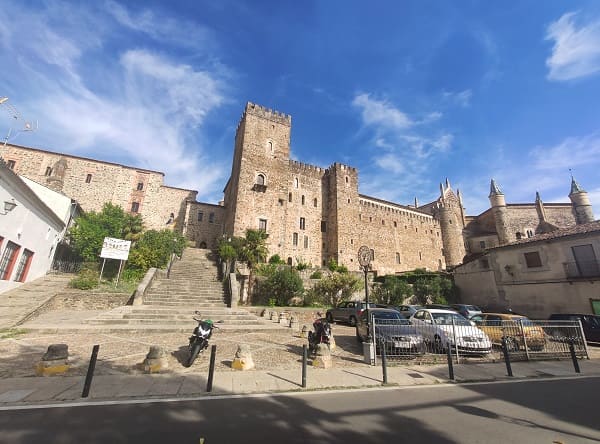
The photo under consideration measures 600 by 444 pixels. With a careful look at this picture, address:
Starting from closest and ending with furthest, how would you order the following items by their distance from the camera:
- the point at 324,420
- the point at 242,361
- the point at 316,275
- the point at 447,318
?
the point at 324,420
the point at 242,361
the point at 447,318
the point at 316,275

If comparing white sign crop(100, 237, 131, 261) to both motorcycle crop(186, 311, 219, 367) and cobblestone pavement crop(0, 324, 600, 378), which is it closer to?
cobblestone pavement crop(0, 324, 600, 378)

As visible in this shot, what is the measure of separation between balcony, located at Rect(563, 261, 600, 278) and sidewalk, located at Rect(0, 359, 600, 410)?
484 inches

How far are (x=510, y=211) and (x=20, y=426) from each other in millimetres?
54401

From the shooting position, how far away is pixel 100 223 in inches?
884

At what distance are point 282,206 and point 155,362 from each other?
85.1ft

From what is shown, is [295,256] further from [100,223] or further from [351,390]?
[351,390]

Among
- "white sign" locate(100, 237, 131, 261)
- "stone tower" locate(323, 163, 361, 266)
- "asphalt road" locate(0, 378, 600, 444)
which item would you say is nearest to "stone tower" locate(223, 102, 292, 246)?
"stone tower" locate(323, 163, 361, 266)

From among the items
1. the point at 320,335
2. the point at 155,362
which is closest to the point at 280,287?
the point at 320,335

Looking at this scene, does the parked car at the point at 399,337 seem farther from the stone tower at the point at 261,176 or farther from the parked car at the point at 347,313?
the stone tower at the point at 261,176

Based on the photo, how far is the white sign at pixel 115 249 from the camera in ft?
59.1

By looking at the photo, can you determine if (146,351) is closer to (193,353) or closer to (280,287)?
(193,353)

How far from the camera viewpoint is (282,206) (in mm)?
31656

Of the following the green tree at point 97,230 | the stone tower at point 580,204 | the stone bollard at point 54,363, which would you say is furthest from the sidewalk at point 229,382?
the stone tower at point 580,204

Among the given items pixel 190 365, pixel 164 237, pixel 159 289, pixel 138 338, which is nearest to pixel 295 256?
pixel 164 237
